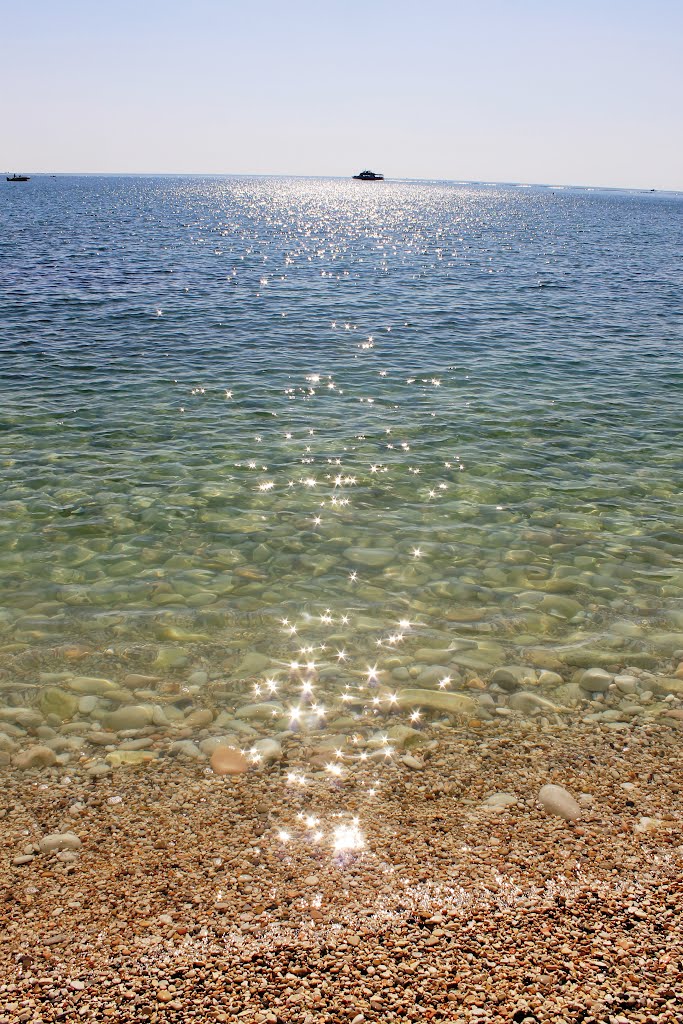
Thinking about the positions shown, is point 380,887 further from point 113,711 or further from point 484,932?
point 113,711

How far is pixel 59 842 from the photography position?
4.94m

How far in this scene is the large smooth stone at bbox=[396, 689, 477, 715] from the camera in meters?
6.56

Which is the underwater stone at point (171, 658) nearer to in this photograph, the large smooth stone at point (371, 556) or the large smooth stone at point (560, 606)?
the large smooth stone at point (371, 556)

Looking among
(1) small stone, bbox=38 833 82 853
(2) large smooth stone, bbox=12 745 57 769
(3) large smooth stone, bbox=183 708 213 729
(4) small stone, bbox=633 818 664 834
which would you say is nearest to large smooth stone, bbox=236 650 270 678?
(3) large smooth stone, bbox=183 708 213 729

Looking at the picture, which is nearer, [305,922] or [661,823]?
[305,922]

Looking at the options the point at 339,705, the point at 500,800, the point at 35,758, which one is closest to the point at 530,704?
the point at 500,800

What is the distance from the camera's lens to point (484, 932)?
13.9ft

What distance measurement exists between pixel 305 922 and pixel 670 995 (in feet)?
7.64

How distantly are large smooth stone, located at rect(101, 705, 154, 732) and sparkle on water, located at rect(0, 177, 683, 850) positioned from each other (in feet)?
0.85

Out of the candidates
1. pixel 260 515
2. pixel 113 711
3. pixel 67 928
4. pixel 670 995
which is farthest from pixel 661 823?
pixel 260 515

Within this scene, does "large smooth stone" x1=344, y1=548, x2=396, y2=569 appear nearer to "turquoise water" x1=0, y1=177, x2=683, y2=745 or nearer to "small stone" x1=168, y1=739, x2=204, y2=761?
"turquoise water" x1=0, y1=177, x2=683, y2=745

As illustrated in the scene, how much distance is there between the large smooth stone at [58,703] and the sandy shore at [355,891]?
31.2 inches

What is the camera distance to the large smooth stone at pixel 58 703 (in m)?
6.40

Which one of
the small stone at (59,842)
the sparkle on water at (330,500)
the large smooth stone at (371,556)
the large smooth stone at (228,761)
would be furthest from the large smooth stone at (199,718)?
the large smooth stone at (371,556)
